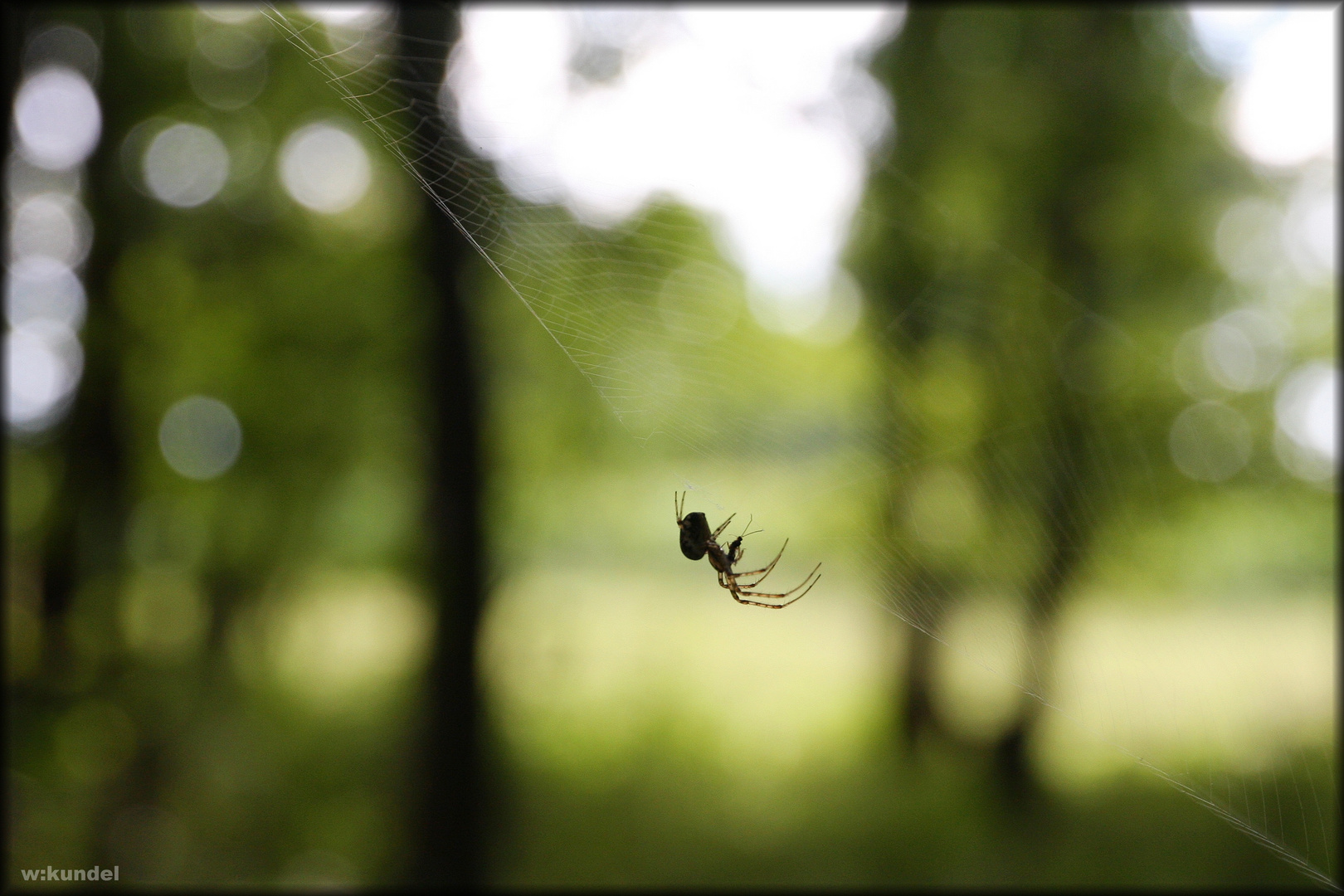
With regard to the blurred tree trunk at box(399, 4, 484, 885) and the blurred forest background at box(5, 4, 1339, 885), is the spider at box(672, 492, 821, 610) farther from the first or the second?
the blurred tree trunk at box(399, 4, 484, 885)

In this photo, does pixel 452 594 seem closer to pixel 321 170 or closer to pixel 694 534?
pixel 694 534

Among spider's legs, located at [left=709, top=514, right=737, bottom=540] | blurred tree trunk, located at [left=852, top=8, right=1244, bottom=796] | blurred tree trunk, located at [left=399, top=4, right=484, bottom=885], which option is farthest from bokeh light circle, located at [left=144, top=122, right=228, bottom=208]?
spider's legs, located at [left=709, top=514, right=737, bottom=540]

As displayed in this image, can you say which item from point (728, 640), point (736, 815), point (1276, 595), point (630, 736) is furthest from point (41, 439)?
point (1276, 595)

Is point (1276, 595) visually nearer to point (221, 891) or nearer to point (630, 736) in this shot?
point (630, 736)

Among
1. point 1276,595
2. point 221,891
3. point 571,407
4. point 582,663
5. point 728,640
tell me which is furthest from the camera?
point 728,640

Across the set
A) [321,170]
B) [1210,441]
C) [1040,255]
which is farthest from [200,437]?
[1210,441]

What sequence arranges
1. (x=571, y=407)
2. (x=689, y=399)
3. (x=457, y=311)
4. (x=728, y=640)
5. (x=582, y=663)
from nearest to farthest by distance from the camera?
1. (x=689, y=399)
2. (x=457, y=311)
3. (x=571, y=407)
4. (x=582, y=663)
5. (x=728, y=640)
